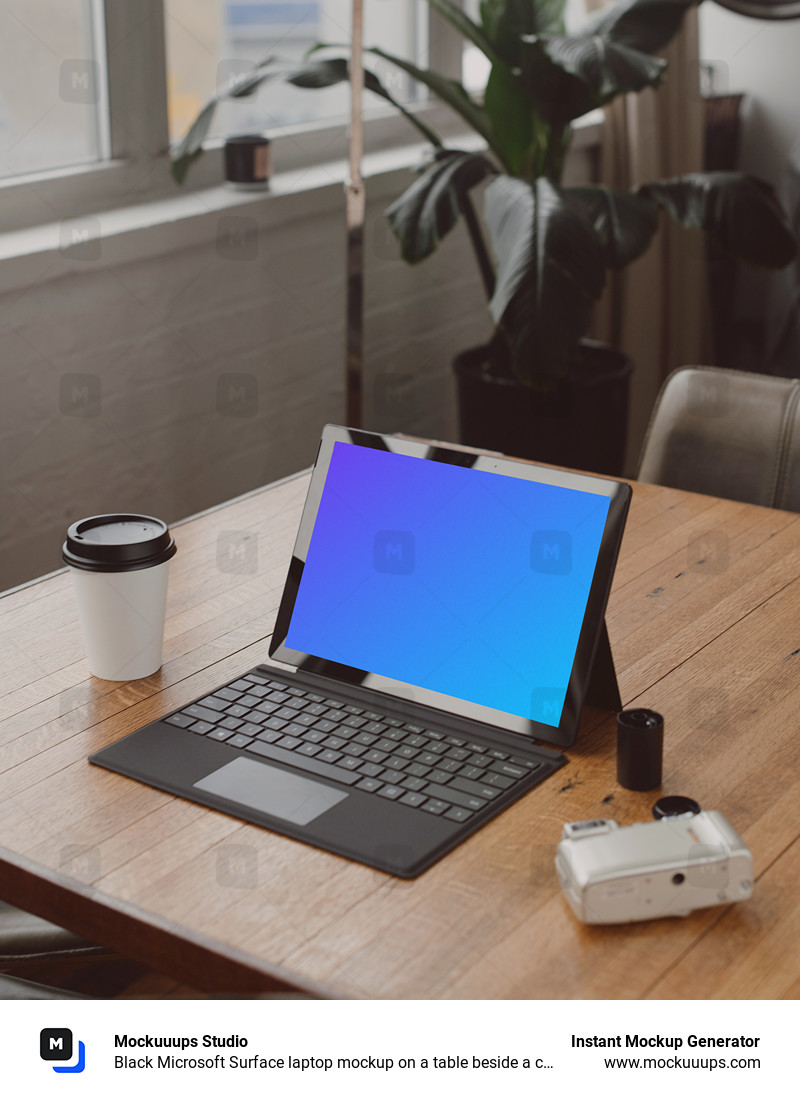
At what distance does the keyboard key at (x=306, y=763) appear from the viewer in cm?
100

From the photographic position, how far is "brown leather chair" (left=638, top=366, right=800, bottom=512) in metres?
1.83

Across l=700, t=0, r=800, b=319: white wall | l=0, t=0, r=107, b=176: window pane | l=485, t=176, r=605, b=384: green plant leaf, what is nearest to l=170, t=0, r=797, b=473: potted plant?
l=485, t=176, r=605, b=384: green plant leaf

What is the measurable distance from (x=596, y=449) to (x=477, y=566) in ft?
6.01

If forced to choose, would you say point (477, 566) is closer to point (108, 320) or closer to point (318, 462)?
point (318, 462)

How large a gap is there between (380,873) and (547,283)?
159 cm

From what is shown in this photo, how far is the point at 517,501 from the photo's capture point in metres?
1.09

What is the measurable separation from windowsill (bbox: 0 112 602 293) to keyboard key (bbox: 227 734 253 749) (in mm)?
1353

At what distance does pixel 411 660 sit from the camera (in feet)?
3.68

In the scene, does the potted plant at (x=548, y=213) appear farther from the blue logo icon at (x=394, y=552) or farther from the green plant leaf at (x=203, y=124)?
the blue logo icon at (x=394, y=552)

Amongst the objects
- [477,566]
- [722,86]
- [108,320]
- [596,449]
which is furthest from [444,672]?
[722,86]

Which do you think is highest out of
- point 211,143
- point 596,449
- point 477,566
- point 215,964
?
point 211,143
